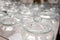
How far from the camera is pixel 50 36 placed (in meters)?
0.85

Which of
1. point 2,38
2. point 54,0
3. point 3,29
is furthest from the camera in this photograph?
point 54,0

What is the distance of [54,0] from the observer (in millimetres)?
1947

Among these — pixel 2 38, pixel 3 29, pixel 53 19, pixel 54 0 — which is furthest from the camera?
pixel 54 0

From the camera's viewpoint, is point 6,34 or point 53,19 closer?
point 6,34

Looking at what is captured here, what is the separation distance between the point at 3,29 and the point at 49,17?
1.63 ft

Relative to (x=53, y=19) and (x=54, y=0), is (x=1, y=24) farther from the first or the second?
(x=54, y=0)

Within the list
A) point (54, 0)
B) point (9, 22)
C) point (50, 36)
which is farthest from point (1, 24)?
point (54, 0)

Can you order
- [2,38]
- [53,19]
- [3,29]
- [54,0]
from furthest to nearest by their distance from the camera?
[54,0]
[53,19]
[3,29]
[2,38]

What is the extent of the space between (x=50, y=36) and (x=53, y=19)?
0.36m

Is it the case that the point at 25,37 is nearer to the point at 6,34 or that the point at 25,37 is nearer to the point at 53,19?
the point at 6,34

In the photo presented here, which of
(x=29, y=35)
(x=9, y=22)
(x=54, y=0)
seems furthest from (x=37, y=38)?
(x=54, y=0)

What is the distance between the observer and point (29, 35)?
84cm

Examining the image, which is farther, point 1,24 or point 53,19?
point 53,19

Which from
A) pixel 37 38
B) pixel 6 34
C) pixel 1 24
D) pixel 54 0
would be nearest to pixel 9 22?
pixel 1 24
